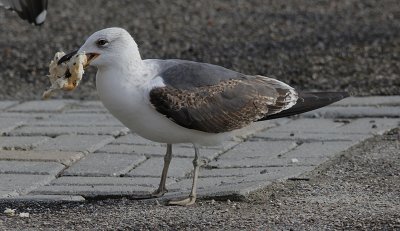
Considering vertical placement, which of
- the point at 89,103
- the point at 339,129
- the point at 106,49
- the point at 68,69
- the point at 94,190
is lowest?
the point at 89,103

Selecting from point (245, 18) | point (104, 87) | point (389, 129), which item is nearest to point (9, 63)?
point (245, 18)

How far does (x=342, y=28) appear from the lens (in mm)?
11219

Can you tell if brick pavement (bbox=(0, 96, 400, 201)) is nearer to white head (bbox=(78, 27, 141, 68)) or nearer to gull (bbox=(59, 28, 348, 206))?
gull (bbox=(59, 28, 348, 206))

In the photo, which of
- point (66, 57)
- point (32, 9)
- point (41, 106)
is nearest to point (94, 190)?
point (66, 57)

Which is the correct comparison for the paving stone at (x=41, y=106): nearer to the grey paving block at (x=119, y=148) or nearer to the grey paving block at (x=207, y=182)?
the grey paving block at (x=119, y=148)

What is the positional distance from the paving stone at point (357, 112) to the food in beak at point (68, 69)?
2886mm

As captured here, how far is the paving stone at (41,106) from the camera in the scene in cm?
804

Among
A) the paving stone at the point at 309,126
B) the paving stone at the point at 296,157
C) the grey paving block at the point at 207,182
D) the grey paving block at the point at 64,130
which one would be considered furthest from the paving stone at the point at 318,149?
the grey paving block at the point at 64,130

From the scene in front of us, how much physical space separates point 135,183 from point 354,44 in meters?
4.94

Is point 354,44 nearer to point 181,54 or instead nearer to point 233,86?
point 181,54

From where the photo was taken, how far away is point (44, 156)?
644 cm

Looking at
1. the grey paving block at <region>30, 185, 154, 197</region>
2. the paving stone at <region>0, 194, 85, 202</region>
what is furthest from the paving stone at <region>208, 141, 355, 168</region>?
the paving stone at <region>0, 194, 85, 202</region>

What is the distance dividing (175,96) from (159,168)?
1.10 metres

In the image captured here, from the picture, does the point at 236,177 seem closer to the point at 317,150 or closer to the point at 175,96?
the point at 317,150
